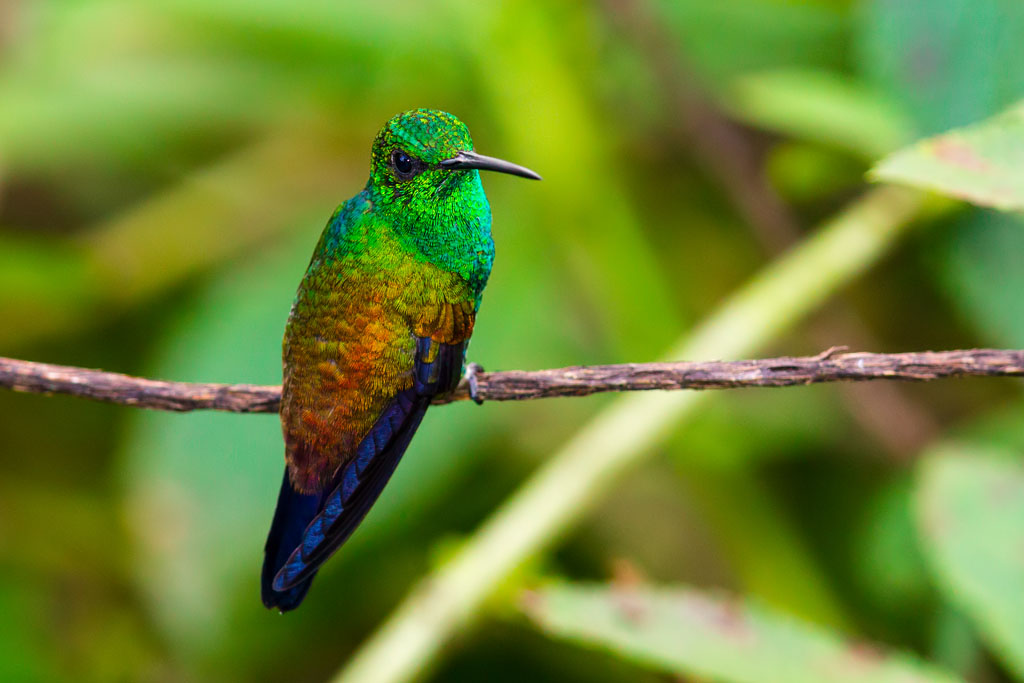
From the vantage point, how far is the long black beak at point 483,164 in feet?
3.06

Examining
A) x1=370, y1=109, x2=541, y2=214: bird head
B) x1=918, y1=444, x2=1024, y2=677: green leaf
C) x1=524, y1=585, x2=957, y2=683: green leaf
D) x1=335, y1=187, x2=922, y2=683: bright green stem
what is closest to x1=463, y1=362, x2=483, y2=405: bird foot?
x1=370, y1=109, x2=541, y2=214: bird head

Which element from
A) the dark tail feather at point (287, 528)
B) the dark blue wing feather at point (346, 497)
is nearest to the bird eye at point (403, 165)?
the dark blue wing feather at point (346, 497)

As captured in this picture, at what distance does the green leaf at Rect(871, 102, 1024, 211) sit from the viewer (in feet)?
3.84

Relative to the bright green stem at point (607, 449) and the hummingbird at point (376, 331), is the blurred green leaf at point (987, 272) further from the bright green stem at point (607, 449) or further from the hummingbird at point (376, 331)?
the hummingbird at point (376, 331)

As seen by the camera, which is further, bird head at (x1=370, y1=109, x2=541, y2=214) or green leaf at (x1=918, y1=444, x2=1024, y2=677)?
green leaf at (x1=918, y1=444, x2=1024, y2=677)

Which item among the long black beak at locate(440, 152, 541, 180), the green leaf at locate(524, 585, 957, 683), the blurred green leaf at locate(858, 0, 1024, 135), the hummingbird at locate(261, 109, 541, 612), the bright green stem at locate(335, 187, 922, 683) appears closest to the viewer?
the long black beak at locate(440, 152, 541, 180)

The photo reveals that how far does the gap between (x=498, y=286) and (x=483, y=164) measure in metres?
1.45

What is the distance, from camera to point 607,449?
1929 mm

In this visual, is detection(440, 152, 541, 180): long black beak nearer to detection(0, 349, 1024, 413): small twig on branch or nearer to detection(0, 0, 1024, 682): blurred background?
detection(0, 349, 1024, 413): small twig on branch

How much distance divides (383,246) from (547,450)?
147 centimetres

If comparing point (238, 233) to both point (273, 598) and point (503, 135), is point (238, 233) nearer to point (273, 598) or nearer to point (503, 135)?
point (503, 135)

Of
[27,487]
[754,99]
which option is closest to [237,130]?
[27,487]

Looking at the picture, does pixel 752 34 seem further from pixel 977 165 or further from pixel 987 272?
pixel 977 165

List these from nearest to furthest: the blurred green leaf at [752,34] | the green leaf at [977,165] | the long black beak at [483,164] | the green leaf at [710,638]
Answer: the long black beak at [483,164] → the green leaf at [977,165] → the green leaf at [710,638] → the blurred green leaf at [752,34]
